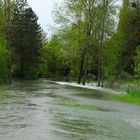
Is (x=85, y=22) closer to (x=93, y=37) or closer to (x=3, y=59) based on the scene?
(x=93, y=37)

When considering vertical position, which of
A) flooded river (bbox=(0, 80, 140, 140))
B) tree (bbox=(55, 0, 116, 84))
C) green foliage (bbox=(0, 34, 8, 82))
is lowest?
flooded river (bbox=(0, 80, 140, 140))

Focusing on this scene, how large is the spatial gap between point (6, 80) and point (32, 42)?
36.1 metres

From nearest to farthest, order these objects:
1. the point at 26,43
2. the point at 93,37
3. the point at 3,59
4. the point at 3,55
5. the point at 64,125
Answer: the point at 64,125, the point at 3,59, the point at 3,55, the point at 93,37, the point at 26,43

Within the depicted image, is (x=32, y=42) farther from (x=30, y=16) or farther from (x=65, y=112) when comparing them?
(x=65, y=112)

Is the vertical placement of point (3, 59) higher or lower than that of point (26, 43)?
lower

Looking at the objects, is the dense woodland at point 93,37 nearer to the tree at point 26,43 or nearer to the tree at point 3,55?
the tree at point 3,55

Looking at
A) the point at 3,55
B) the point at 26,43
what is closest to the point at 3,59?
the point at 3,55

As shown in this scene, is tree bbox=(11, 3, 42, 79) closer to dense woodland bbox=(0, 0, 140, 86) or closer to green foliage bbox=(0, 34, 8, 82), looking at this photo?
dense woodland bbox=(0, 0, 140, 86)

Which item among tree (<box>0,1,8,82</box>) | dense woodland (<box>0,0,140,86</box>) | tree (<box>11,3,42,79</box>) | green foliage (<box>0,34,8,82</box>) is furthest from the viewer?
tree (<box>11,3,42,79</box>)

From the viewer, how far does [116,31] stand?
223ft

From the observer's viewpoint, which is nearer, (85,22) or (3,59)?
(3,59)

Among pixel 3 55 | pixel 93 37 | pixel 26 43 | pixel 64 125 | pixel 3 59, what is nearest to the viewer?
pixel 64 125

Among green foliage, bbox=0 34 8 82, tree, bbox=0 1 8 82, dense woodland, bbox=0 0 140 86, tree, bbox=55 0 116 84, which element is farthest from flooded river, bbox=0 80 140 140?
tree, bbox=55 0 116 84

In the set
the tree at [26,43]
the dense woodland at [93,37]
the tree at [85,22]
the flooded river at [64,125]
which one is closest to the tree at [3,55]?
the dense woodland at [93,37]
